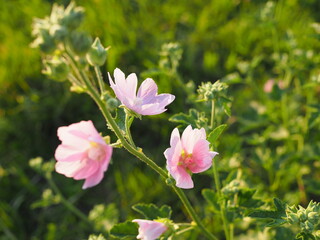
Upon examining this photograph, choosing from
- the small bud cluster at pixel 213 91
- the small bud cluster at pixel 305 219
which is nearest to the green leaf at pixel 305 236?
the small bud cluster at pixel 305 219

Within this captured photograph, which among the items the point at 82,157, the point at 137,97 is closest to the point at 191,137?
the point at 137,97

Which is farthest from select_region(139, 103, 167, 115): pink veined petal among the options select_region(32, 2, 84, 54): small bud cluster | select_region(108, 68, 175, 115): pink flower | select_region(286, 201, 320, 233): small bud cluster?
select_region(286, 201, 320, 233): small bud cluster

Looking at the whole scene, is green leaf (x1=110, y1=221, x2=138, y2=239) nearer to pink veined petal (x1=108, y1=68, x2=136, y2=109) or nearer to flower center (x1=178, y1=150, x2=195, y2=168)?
flower center (x1=178, y1=150, x2=195, y2=168)

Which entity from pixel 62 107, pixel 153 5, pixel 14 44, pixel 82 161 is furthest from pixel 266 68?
pixel 82 161

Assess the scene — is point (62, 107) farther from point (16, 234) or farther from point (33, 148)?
point (16, 234)

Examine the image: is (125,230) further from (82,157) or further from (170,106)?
(170,106)

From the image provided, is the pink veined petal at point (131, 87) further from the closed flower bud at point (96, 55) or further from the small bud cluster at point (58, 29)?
the small bud cluster at point (58, 29)
